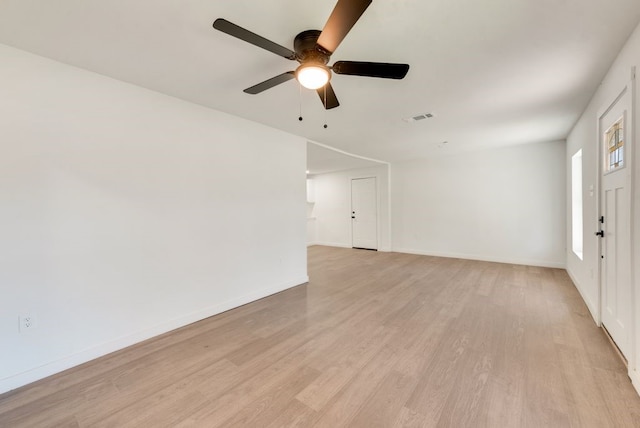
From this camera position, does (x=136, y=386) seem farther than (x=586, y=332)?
No

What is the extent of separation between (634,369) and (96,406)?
362 cm

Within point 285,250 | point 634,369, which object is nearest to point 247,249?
point 285,250

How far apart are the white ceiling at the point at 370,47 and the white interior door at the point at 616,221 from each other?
515mm

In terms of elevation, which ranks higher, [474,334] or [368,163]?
[368,163]

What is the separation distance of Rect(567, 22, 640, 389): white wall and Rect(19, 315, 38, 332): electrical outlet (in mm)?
→ 4264

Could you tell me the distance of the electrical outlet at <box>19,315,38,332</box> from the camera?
1.95 metres

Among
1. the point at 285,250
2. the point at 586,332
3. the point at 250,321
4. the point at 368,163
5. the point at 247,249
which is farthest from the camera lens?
the point at 368,163

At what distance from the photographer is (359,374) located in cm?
200

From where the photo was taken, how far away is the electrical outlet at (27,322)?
1954 millimetres

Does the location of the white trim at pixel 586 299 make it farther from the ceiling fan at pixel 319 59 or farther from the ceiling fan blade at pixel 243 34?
the ceiling fan blade at pixel 243 34

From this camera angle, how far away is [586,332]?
2.57 meters

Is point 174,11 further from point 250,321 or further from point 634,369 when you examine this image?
point 634,369

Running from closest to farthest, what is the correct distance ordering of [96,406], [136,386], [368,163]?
[96,406]
[136,386]
[368,163]

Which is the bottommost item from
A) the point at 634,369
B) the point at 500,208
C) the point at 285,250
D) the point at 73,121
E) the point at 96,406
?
the point at 96,406
